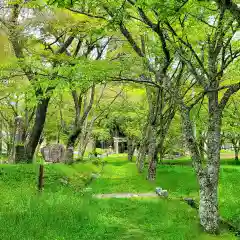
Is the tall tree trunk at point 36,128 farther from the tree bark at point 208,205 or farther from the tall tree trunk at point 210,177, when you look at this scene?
the tree bark at point 208,205

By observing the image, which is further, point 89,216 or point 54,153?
point 54,153

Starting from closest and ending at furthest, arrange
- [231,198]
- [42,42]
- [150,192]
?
[231,198] < [150,192] < [42,42]

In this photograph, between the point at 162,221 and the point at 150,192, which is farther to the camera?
the point at 150,192

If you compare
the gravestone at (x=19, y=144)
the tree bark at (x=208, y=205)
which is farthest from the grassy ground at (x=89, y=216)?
the gravestone at (x=19, y=144)

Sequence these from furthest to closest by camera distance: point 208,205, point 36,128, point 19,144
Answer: point 19,144, point 36,128, point 208,205

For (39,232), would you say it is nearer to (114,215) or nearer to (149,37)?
(114,215)

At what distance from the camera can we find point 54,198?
10.5 meters

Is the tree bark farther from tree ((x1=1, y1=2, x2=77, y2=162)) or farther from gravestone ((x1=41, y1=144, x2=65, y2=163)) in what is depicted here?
gravestone ((x1=41, y1=144, x2=65, y2=163))

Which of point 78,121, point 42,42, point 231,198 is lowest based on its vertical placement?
point 231,198

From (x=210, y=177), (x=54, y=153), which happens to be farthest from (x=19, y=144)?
(x=210, y=177)

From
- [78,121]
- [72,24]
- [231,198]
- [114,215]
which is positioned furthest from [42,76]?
[78,121]

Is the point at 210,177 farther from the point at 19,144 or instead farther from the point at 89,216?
the point at 19,144

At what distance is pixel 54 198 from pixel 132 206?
9.35 ft

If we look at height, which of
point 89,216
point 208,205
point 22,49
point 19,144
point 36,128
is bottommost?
point 89,216
